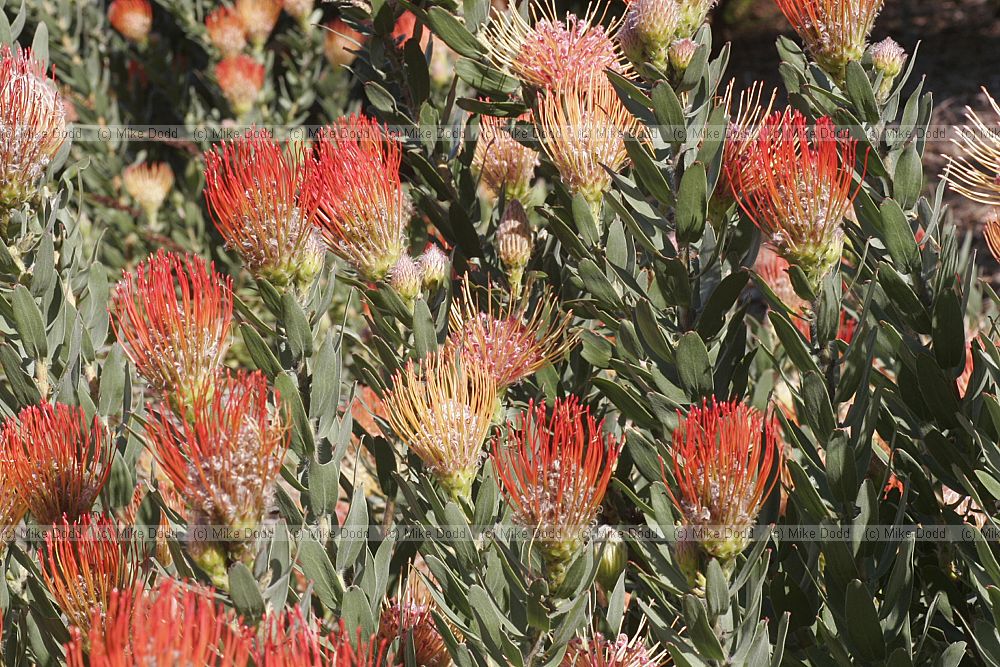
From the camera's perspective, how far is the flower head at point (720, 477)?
836mm

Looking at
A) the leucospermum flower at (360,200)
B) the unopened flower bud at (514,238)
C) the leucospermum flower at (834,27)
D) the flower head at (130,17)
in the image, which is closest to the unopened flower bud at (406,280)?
the leucospermum flower at (360,200)

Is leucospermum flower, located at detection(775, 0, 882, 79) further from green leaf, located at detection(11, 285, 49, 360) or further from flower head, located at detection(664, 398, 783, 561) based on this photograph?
green leaf, located at detection(11, 285, 49, 360)

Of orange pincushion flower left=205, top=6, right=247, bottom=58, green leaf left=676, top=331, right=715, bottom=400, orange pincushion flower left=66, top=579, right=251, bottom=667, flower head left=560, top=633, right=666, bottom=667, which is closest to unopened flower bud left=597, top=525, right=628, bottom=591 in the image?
flower head left=560, top=633, right=666, bottom=667

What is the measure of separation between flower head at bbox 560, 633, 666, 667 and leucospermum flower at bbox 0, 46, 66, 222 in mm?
822

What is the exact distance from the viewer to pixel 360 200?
1068mm

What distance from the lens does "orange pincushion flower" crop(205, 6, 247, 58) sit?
3.32m

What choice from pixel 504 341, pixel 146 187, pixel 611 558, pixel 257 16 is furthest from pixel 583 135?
pixel 257 16

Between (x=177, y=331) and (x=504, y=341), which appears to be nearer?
(x=177, y=331)

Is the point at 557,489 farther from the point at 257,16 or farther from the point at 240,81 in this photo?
the point at 257,16

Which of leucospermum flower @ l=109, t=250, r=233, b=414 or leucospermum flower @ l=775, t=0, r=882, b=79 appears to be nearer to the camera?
leucospermum flower @ l=109, t=250, r=233, b=414

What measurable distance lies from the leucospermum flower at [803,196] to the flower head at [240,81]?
254cm

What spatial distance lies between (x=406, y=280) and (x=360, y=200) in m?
0.10

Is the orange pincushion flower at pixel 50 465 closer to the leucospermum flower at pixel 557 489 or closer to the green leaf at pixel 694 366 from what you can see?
the leucospermum flower at pixel 557 489

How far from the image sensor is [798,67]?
1.26 m
